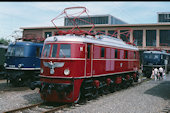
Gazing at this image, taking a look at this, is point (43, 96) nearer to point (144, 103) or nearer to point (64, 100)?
point (64, 100)

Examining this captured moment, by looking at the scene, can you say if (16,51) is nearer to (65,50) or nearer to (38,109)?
(65,50)

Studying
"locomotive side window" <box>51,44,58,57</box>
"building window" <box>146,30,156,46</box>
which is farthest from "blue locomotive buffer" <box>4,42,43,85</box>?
"building window" <box>146,30,156,46</box>

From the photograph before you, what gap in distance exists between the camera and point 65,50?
32.0ft

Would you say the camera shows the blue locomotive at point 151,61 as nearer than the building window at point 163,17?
Yes

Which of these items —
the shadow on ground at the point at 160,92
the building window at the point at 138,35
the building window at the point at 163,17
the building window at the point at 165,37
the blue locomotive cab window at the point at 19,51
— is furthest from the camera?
the building window at the point at 163,17

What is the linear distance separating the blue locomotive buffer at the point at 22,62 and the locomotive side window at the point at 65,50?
252 inches

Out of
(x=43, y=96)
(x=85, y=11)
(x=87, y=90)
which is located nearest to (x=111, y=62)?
(x=87, y=90)

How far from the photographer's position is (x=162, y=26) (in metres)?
55.5

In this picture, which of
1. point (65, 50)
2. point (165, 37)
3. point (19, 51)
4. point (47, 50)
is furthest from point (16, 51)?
point (165, 37)

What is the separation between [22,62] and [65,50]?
Answer: 6715mm

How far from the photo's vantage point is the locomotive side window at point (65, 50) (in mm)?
9666

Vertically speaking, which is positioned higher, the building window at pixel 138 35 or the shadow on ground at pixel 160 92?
the building window at pixel 138 35

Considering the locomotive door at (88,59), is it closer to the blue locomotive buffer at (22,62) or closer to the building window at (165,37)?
the blue locomotive buffer at (22,62)

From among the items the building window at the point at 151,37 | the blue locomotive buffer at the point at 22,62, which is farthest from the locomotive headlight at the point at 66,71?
the building window at the point at 151,37
